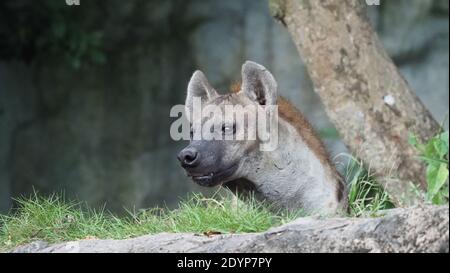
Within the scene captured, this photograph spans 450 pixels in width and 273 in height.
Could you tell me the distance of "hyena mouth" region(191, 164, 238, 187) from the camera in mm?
5316

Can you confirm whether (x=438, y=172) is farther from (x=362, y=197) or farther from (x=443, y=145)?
(x=362, y=197)

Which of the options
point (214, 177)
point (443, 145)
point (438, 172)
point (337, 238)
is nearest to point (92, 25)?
point (214, 177)

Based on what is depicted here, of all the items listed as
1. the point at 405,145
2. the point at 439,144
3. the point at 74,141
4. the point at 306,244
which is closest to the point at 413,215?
the point at 306,244

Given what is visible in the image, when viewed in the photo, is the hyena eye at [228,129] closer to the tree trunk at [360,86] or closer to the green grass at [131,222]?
the green grass at [131,222]

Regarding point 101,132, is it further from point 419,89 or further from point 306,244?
point 306,244

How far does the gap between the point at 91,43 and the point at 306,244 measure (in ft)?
20.8

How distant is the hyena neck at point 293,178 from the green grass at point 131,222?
0.42 ft

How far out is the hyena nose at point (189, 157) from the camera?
5.27 metres

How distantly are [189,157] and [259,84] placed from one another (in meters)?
0.62

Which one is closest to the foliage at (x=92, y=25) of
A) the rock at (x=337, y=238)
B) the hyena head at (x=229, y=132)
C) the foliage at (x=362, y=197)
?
the foliage at (x=362, y=197)

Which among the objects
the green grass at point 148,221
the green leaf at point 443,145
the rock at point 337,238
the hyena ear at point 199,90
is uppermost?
the hyena ear at point 199,90

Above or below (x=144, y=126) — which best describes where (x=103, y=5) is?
above

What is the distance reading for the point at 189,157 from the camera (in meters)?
5.27

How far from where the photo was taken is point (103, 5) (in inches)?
417
